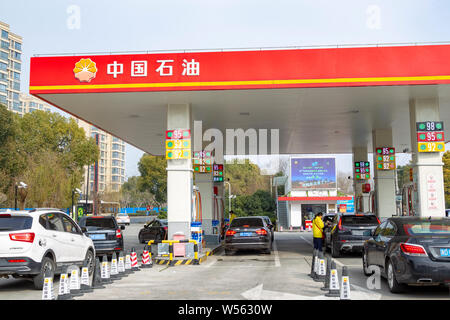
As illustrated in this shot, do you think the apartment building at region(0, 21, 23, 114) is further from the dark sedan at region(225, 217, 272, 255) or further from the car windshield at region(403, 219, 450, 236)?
the car windshield at region(403, 219, 450, 236)

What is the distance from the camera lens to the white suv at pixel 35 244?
8695mm

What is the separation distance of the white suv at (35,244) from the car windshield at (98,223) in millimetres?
4784

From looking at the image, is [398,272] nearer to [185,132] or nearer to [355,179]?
[185,132]

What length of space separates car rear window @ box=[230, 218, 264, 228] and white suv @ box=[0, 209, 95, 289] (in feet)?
24.1

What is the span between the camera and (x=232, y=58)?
14008 millimetres

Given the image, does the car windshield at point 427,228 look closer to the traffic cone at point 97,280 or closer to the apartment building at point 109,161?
the traffic cone at point 97,280

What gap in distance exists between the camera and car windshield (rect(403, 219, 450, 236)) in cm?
829

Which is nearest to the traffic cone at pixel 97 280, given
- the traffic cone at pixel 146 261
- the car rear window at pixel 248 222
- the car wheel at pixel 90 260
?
the car wheel at pixel 90 260

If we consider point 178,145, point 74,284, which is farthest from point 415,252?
point 178,145

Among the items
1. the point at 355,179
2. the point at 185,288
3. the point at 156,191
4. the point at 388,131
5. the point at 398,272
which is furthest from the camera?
the point at 156,191
